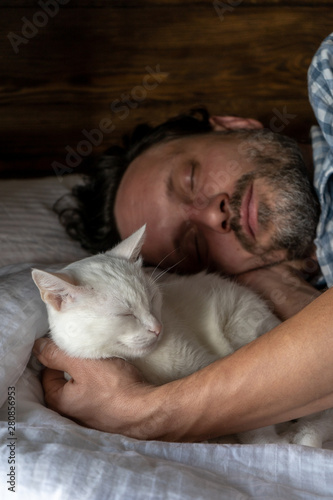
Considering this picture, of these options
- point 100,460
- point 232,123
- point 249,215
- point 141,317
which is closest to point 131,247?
point 141,317

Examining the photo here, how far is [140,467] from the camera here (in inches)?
28.6

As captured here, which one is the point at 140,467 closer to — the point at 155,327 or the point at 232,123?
the point at 155,327

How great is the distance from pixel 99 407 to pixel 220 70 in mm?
1369

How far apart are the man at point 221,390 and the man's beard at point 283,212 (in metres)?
0.55

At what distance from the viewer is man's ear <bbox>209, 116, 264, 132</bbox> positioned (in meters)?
1.65

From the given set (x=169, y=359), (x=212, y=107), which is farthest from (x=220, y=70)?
(x=169, y=359)

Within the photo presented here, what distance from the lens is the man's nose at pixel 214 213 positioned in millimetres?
1377

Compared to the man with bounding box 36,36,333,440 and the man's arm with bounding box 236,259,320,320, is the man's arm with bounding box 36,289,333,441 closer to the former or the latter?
the man with bounding box 36,36,333,440

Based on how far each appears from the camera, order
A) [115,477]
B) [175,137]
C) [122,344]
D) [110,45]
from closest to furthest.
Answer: [115,477] → [122,344] → [175,137] → [110,45]

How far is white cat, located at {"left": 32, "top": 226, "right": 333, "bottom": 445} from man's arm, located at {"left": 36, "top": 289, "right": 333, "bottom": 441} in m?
0.05

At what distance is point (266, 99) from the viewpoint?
1.93m

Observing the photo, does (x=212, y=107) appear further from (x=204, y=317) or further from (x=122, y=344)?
(x=122, y=344)

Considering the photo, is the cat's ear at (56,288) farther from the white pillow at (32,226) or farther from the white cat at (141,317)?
the white pillow at (32,226)

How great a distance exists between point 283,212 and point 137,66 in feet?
2.64
